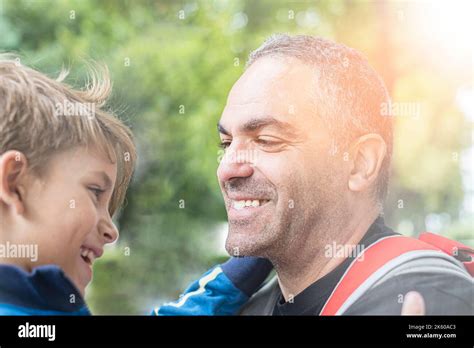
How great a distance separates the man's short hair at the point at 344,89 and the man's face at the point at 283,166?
6 cm

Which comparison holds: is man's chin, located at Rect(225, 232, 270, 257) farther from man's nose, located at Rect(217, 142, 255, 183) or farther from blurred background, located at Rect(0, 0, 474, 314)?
man's nose, located at Rect(217, 142, 255, 183)

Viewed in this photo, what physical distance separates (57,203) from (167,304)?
33.3 inches

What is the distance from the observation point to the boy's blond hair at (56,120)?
12.5 ft

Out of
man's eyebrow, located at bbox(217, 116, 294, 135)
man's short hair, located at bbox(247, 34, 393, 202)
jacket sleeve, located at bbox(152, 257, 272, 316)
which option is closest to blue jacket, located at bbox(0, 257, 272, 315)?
jacket sleeve, located at bbox(152, 257, 272, 316)

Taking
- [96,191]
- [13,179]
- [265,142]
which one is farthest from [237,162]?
[13,179]

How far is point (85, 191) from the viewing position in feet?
12.7

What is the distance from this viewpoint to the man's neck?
151 inches

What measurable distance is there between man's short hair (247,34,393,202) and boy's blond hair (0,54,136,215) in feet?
2.84

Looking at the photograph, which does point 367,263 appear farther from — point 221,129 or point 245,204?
point 221,129

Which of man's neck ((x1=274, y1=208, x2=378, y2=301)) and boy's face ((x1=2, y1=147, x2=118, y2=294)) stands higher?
boy's face ((x1=2, y1=147, x2=118, y2=294))

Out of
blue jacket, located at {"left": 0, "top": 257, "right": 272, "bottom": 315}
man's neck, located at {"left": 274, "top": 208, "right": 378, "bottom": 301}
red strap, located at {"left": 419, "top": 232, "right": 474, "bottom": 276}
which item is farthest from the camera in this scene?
red strap, located at {"left": 419, "top": 232, "right": 474, "bottom": 276}

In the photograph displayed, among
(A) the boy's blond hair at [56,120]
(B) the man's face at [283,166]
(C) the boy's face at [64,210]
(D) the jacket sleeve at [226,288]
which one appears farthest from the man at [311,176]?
(C) the boy's face at [64,210]
